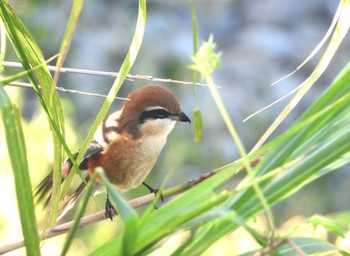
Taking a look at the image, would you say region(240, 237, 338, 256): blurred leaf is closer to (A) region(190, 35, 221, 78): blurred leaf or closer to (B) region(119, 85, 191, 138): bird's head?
(A) region(190, 35, 221, 78): blurred leaf

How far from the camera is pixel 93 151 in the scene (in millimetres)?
2012

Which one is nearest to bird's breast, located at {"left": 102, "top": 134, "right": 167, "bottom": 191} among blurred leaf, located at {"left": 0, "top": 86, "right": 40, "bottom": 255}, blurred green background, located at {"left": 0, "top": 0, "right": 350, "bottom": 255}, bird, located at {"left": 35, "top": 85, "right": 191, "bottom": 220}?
bird, located at {"left": 35, "top": 85, "right": 191, "bottom": 220}

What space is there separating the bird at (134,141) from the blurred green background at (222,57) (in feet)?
7.86

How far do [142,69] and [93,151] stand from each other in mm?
3252

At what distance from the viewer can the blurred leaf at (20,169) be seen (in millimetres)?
669

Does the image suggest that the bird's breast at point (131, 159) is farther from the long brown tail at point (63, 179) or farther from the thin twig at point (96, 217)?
the thin twig at point (96, 217)

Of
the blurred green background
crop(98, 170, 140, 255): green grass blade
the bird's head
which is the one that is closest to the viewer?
crop(98, 170, 140, 255): green grass blade

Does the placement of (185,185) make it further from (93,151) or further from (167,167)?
(167,167)

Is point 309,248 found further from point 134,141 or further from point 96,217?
point 134,141

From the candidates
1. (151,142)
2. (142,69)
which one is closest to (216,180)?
(151,142)

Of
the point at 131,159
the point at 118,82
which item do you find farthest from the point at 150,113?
the point at 118,82

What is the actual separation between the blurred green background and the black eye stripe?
244 cm

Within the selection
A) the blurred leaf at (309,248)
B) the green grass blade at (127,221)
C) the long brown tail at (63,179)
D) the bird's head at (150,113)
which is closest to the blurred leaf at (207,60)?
the green grass blade at (127,221)

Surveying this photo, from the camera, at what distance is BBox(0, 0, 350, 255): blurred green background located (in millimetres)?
5184
